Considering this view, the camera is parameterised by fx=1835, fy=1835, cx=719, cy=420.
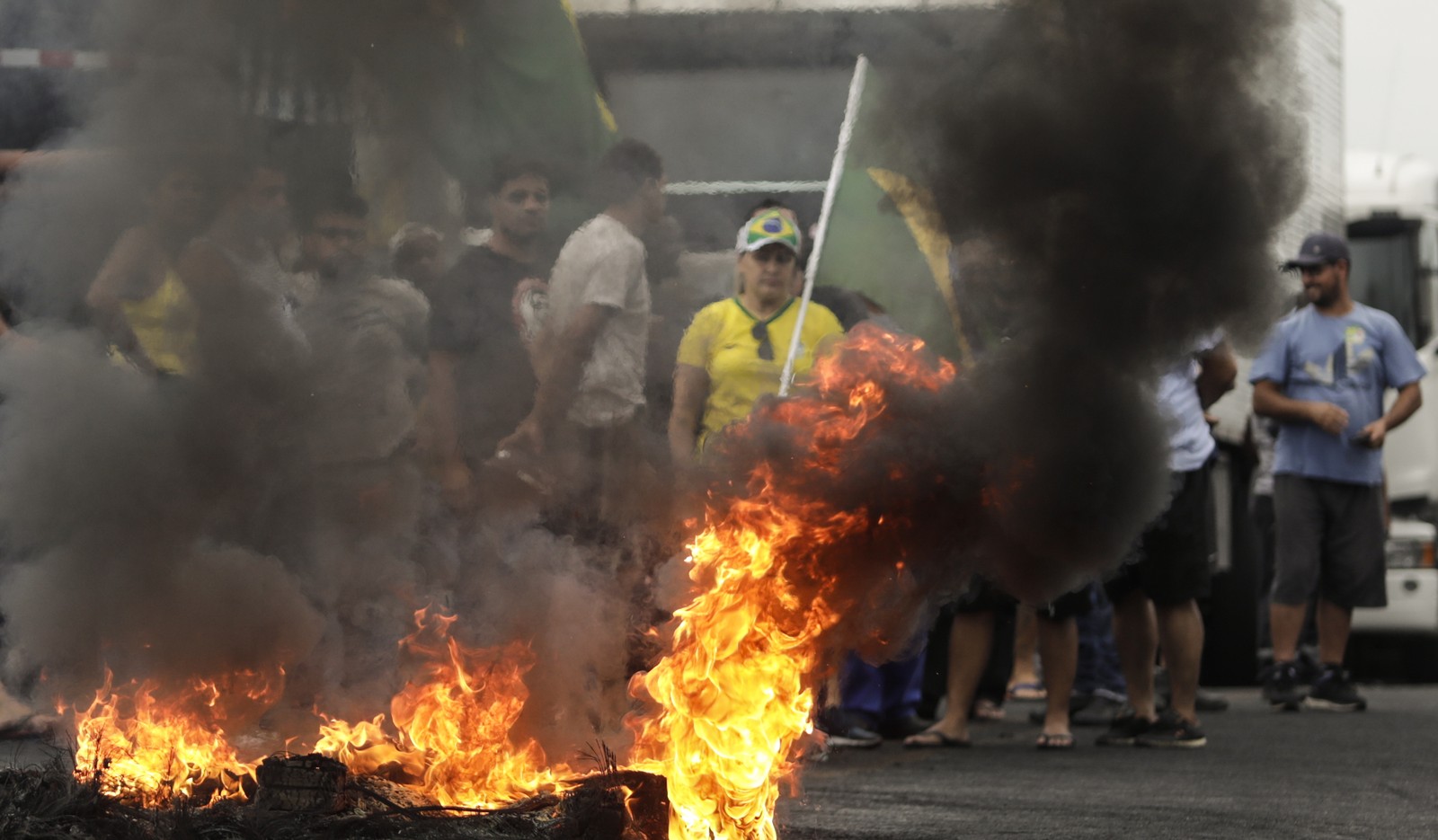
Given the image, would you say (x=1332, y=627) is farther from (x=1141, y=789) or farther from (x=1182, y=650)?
(x=1141, y=789)

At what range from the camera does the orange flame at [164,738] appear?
439cm

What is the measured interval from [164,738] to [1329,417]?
5.77 metres

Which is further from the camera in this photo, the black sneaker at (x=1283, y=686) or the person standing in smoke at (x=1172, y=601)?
the black sneaker at (x=1283, y=686)

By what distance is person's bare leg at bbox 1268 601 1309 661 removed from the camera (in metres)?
8.59

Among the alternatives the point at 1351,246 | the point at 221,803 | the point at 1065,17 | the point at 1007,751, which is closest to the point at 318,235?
the point at 221,803

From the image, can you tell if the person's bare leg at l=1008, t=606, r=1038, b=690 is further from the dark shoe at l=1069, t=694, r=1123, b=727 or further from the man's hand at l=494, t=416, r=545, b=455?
the man's hand at l=494, t=416, r=545, b=455

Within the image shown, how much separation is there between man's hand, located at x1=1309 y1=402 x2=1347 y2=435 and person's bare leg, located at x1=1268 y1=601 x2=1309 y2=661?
2.74ft

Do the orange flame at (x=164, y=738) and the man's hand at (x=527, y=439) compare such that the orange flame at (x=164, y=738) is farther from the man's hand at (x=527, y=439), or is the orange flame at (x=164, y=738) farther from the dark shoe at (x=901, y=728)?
the dark shoe at (x=901, y=728)

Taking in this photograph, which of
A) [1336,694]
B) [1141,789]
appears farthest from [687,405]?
[1336,694]

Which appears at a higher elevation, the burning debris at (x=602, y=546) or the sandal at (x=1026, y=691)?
the burning debris at (x=602, y=546)

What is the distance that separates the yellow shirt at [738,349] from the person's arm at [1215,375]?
6.01 feet

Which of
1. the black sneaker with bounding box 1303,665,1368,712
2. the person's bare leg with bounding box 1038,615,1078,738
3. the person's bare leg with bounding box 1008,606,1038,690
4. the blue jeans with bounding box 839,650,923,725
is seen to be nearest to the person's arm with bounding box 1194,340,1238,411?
the person's bare leg with bounding box 1038,615,1078,738

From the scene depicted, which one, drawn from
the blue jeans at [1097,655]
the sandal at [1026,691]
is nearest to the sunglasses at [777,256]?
the blue jeans at [1097,655]

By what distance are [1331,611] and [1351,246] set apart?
5.42 m
